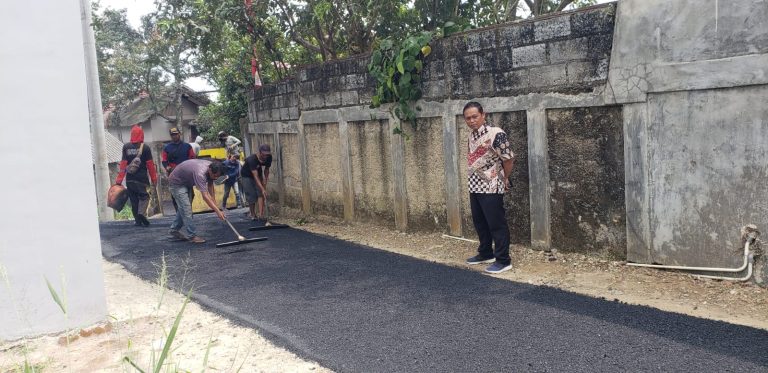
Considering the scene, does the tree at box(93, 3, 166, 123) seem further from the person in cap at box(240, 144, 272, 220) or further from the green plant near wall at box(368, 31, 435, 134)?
the green plant near wall at box(368, 31, 435, 134)

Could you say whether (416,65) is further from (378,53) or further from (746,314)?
(746,314)

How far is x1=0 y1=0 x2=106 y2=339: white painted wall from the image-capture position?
4410mm

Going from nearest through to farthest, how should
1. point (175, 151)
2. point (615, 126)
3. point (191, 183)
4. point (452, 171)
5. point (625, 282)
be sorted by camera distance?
point (625, 282)
point (615, 126)
point (452, 171)
point (191, 183)
point (175, 151)

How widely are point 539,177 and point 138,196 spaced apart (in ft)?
23.4

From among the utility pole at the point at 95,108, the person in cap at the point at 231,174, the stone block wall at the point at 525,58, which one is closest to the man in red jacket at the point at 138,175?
the person in cap at the point at 231,174

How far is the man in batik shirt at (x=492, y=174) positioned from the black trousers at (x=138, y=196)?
21.7ft

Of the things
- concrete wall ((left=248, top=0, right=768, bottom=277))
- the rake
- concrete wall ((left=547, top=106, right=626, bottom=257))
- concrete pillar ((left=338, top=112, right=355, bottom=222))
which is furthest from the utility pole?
concrete wall ((left=547, top=106, right=626, bottom=257))

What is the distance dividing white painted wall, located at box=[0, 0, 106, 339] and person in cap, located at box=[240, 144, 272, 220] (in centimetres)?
512

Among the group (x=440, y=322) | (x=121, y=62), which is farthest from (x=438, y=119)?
(x=121, y=62)

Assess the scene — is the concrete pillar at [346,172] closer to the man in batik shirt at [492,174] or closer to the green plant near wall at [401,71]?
the green plant near wall at [401,71]

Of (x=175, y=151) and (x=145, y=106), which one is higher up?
(x=145, y=106)

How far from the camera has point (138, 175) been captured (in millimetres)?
10406

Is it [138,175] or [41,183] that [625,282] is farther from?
[138,175]

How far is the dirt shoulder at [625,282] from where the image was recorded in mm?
4387
